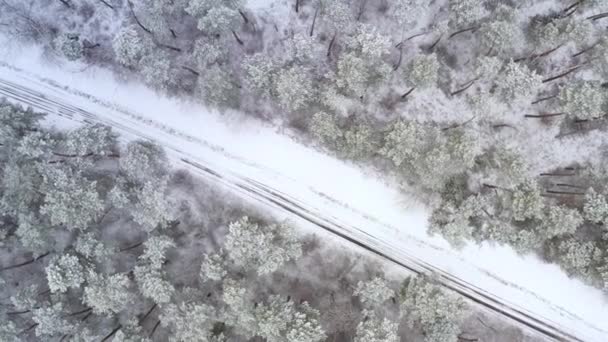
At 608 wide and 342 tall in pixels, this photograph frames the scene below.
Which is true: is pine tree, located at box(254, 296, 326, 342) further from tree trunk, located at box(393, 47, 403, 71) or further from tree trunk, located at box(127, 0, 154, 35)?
tree trunk, located at box(127, 0, 154, 35)

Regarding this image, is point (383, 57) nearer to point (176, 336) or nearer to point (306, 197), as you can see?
point (306, 197)

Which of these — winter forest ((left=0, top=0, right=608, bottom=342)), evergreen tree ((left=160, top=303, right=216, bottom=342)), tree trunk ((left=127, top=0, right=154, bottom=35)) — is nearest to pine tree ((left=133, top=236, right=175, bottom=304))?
winter forest ((left=0, top=0, right=608, bottom=342))

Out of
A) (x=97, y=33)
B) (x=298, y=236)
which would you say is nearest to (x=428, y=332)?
(x=298, y=236)

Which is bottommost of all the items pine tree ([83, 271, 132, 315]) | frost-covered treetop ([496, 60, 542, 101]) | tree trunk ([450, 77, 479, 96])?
pine tree ([83, 271, 132, 315])

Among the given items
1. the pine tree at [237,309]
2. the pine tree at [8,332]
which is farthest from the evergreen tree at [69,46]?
the pine tree at [237,309]

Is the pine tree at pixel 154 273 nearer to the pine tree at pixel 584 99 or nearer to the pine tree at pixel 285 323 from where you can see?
the pine tree at pixel 285 323

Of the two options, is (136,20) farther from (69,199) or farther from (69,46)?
(69,199)
